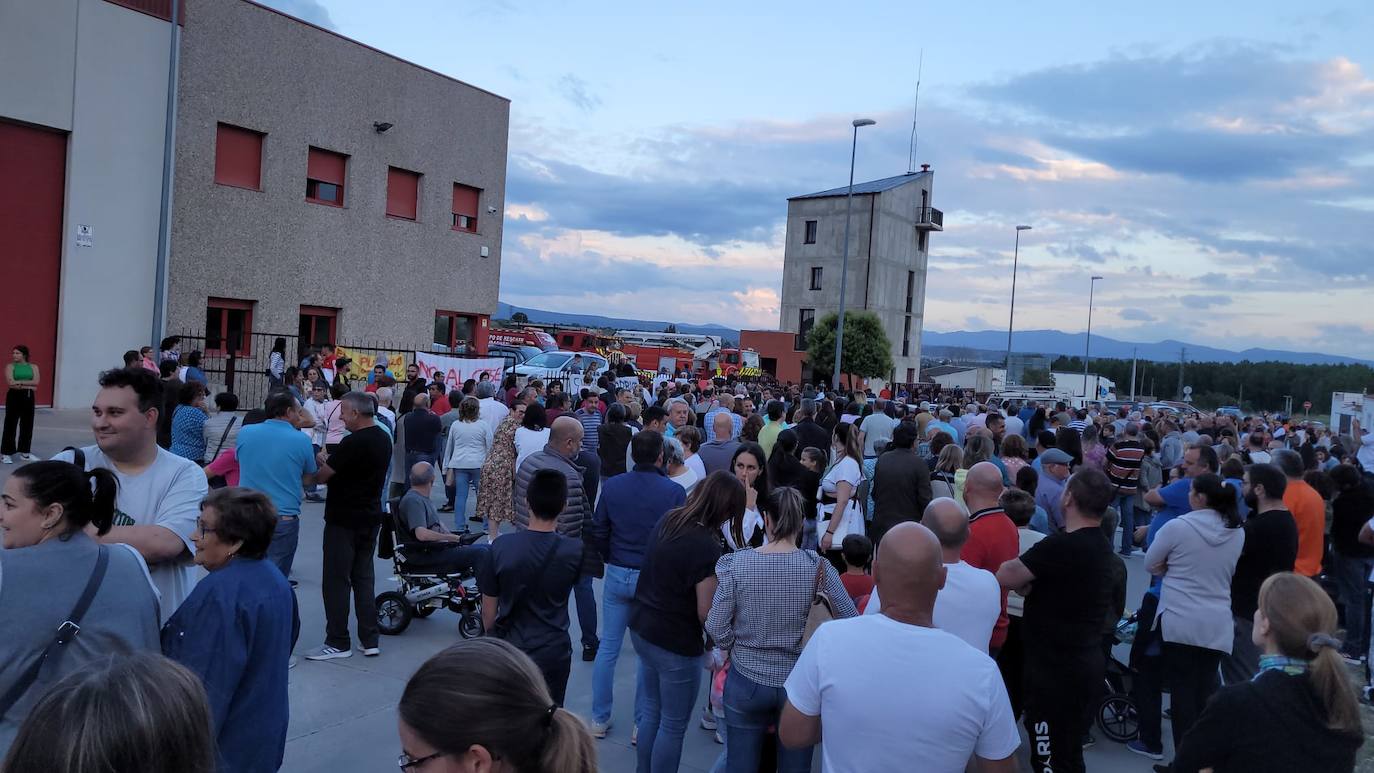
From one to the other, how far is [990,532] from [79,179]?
62.3ft

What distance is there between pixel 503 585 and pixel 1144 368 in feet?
348

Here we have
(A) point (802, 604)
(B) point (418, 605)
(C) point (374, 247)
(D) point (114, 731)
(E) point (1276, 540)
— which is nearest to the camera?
(D) point (114, 731)

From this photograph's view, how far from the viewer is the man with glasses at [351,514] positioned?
6570 mm

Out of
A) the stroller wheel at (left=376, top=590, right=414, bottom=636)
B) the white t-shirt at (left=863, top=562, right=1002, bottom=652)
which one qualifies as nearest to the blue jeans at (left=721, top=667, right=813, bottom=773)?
the white t-shirt at (left=863, top=562, right=1002, bottom=652)

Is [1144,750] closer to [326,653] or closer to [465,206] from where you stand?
[326,653]

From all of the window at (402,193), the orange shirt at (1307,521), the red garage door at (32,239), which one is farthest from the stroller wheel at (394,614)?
the window at (402,193)

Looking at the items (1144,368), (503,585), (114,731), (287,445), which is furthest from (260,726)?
(1144,368)

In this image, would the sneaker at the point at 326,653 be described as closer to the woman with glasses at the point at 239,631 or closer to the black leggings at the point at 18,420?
the woman with glasses at the point at 239,631

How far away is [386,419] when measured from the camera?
1017cm

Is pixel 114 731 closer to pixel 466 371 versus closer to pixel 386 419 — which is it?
pixel 386 419

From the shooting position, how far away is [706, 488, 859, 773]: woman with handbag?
4266 mm

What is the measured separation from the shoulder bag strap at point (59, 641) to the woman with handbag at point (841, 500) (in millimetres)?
5372

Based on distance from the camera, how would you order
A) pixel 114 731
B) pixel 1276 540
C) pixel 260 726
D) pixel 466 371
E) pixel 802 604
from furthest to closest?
pixel 466 371
pixel 1276 540
pixel 802 604
pixel 260 726
pixel 114 731

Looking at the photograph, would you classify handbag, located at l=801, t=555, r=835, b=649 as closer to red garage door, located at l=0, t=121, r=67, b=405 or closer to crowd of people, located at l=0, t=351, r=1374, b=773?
crowd of people, located at l=0, t=351, r=1374, b=773
